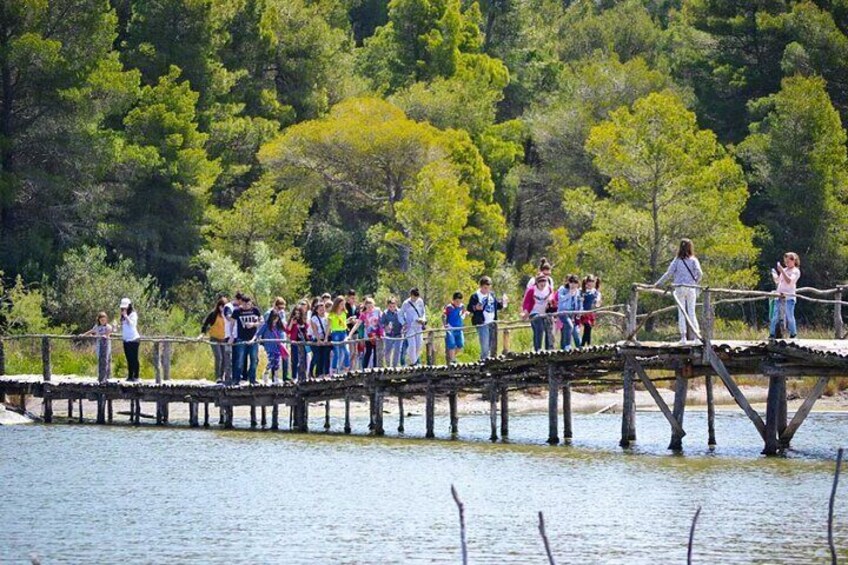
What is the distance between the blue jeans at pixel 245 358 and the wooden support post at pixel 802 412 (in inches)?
429

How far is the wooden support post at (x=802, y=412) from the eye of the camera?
101 ft

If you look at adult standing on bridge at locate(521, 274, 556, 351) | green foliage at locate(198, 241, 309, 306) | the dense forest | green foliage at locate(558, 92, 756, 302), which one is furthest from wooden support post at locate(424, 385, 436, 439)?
green foliage at locate(558, 92, 756, 302)

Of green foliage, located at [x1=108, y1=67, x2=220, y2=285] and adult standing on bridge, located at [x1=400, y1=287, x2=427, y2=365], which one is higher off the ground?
green foliage, located at [x1=108, y1=67, x2=220, y2=285]

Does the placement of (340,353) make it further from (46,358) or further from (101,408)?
(46,358)

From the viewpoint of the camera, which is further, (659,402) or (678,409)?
(678,409)

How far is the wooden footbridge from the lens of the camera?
2975cm

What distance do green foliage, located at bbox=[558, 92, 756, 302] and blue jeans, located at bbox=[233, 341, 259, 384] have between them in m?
22.9

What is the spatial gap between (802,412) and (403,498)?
24.9ft

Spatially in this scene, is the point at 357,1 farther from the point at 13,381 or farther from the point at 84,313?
the point at 13,381

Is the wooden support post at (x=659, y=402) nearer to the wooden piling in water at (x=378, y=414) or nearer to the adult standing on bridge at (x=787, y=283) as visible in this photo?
the adult standing on bridge at (x=787, y=283)

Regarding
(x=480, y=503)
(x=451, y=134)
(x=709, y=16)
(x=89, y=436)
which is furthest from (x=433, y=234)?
(x=480, y=503)

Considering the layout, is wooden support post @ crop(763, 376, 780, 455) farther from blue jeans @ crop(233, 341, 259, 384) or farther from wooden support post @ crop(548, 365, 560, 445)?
blue jeans @ crop(233, 341, 259, 384)

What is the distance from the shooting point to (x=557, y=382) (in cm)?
3322

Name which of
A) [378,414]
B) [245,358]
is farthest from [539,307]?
[245,358]
